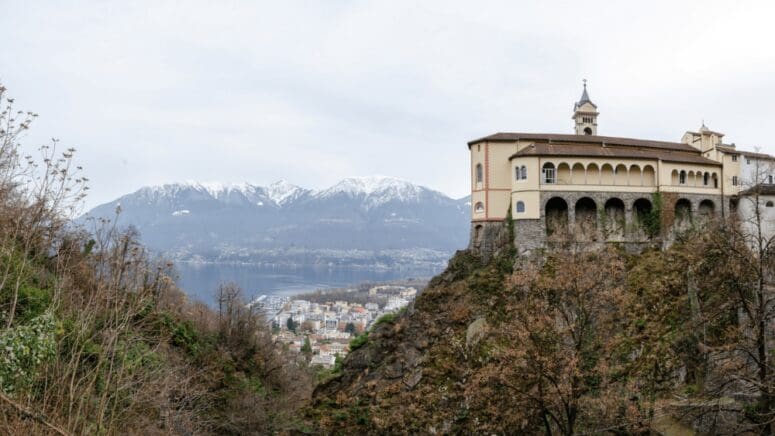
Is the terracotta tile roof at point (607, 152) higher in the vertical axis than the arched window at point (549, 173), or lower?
higher

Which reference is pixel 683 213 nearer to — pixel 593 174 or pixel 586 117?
pixel 593 174

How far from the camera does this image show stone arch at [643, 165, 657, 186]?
37.8m

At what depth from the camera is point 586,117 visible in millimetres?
50844

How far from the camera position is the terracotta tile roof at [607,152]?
3619 cm

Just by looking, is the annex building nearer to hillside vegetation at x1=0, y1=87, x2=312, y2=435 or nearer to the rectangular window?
the rectangular window

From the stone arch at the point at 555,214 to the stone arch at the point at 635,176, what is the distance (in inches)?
223

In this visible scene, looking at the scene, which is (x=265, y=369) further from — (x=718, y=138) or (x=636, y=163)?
(x=718, y=138)

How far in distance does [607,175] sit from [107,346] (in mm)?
36380

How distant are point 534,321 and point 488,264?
15.9 meters

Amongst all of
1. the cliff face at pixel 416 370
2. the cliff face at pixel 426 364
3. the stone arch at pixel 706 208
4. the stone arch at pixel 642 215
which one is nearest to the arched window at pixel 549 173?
the cliff face at pixel 426 364

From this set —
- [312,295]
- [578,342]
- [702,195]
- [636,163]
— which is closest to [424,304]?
[578,342]

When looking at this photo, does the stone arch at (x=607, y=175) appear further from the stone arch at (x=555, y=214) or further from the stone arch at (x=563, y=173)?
the stone arch at (x=555, y=214)

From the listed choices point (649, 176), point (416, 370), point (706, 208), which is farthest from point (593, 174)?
point (416, 370)

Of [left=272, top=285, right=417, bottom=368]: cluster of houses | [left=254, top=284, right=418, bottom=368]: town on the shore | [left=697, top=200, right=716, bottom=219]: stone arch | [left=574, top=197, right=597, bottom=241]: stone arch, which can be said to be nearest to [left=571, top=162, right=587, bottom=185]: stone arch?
[left=574, top=197, right=597, bottom=241]: stone arch
